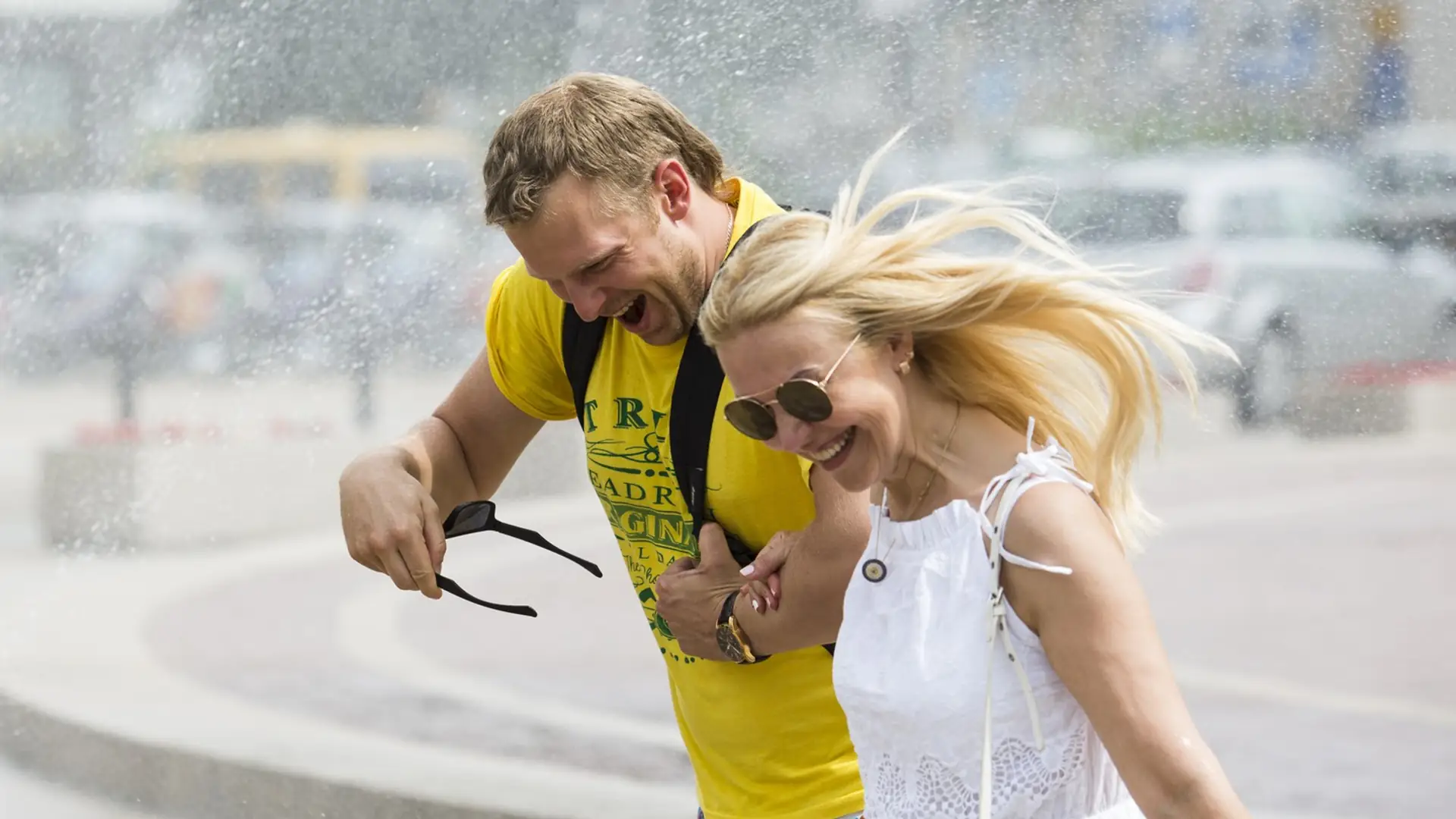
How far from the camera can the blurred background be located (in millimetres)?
3547

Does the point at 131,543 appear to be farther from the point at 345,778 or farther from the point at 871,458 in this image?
the point at 871,458

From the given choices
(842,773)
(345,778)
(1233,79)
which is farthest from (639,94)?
(1233,79)

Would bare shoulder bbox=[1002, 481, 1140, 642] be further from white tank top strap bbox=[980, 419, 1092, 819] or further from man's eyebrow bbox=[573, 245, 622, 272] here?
man's eyebrow bbox=[573, 245, 622, 272]

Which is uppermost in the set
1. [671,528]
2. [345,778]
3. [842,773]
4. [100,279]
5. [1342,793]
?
[671,528]

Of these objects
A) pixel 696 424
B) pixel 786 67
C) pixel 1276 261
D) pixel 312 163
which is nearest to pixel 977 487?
pixel 696 424

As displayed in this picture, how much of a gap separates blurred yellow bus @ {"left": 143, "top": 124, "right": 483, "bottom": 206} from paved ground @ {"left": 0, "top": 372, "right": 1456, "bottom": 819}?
1.42ft

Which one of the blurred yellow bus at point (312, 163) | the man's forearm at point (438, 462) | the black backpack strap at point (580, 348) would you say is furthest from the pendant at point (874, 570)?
the blurred yellow bus at point (312, 163)

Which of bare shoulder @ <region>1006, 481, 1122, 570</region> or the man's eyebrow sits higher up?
the man's eyebrow

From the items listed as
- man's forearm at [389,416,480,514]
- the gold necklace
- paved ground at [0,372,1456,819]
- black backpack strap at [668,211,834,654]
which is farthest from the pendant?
paved ground at [0,372,1456,819]

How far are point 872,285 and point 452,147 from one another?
8.25ft

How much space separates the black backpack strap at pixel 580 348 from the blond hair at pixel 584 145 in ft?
0.55

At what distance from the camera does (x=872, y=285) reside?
4.34 feet

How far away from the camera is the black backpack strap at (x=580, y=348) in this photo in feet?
5.57

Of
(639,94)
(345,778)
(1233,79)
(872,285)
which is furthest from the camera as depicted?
(1233,79)
